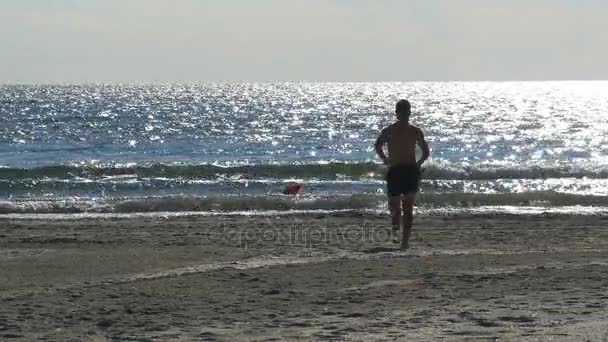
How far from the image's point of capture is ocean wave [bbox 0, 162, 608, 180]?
2798 centimetres

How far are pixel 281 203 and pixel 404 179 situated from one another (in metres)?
8.55

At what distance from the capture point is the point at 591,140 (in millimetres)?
45562

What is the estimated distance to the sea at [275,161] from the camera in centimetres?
1864

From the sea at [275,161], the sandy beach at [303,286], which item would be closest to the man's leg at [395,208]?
the sandy beach at [303,286]

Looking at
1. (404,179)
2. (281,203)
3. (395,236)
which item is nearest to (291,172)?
(281,203)

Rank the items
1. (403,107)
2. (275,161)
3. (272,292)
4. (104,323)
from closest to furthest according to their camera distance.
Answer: (104,323), (272,292), (403,107), (275,161)

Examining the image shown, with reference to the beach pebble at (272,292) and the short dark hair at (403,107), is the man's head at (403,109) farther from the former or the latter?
the beach pebble at (272,292)

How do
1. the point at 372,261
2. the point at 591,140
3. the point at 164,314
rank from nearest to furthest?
the point at 164,314
the point at 372,261
the point at 591,140

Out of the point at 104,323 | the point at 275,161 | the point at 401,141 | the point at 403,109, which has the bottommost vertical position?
the point at 104,323

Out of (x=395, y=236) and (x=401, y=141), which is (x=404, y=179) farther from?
(x=395, y=236)

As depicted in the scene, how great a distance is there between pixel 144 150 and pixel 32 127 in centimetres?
1576

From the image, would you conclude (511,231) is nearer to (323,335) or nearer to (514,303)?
(514,303)

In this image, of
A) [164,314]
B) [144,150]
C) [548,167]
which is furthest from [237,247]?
[144,150]

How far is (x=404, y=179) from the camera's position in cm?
984
